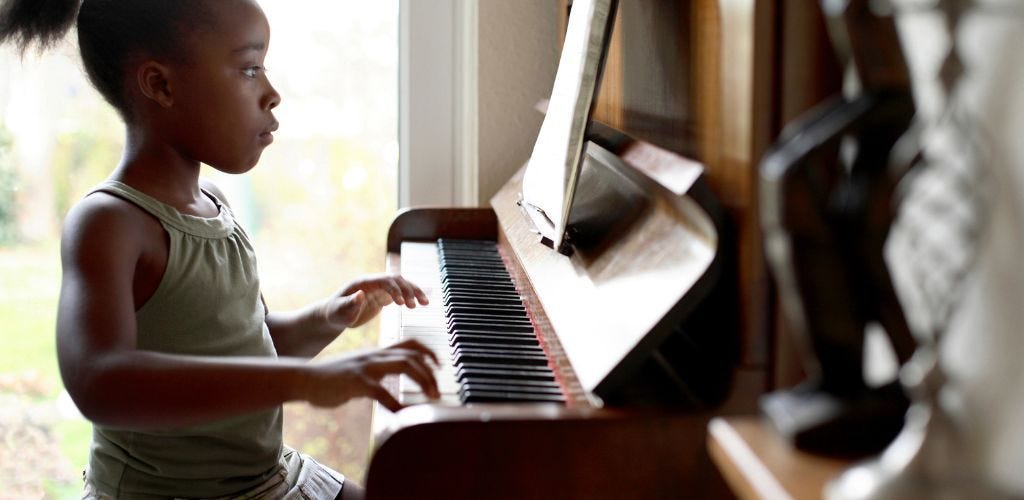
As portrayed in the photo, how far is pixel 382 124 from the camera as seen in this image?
8.34 ft

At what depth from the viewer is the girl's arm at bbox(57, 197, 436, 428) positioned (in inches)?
42.6

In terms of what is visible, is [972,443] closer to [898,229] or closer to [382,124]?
[898,229]

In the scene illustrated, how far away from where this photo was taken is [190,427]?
1.44m

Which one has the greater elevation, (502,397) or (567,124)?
(567,124)

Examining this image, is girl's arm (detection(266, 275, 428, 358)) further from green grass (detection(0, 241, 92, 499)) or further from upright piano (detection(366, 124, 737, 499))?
green grass (detection(0, 241, 92, 499))

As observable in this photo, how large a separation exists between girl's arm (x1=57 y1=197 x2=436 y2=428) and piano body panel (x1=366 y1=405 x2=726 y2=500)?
0.09 metres

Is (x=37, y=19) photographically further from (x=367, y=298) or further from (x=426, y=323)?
(x=426, y=323)

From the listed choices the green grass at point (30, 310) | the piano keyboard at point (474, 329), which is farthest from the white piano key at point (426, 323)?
the green grass at point (30, 310)

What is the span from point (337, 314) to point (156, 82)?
446mm

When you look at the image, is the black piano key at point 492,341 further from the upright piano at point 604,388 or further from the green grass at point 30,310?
the green grass at point 30,310

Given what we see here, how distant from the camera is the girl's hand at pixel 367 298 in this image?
5.32 ft

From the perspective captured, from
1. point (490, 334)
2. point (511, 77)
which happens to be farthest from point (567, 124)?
point (511, 77)

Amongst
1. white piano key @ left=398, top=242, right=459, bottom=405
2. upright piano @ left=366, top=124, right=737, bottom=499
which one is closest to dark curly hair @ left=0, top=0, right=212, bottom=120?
white piano key @ left=398, top=242, right=459, bottom=405

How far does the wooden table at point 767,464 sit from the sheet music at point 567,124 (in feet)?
1.77
